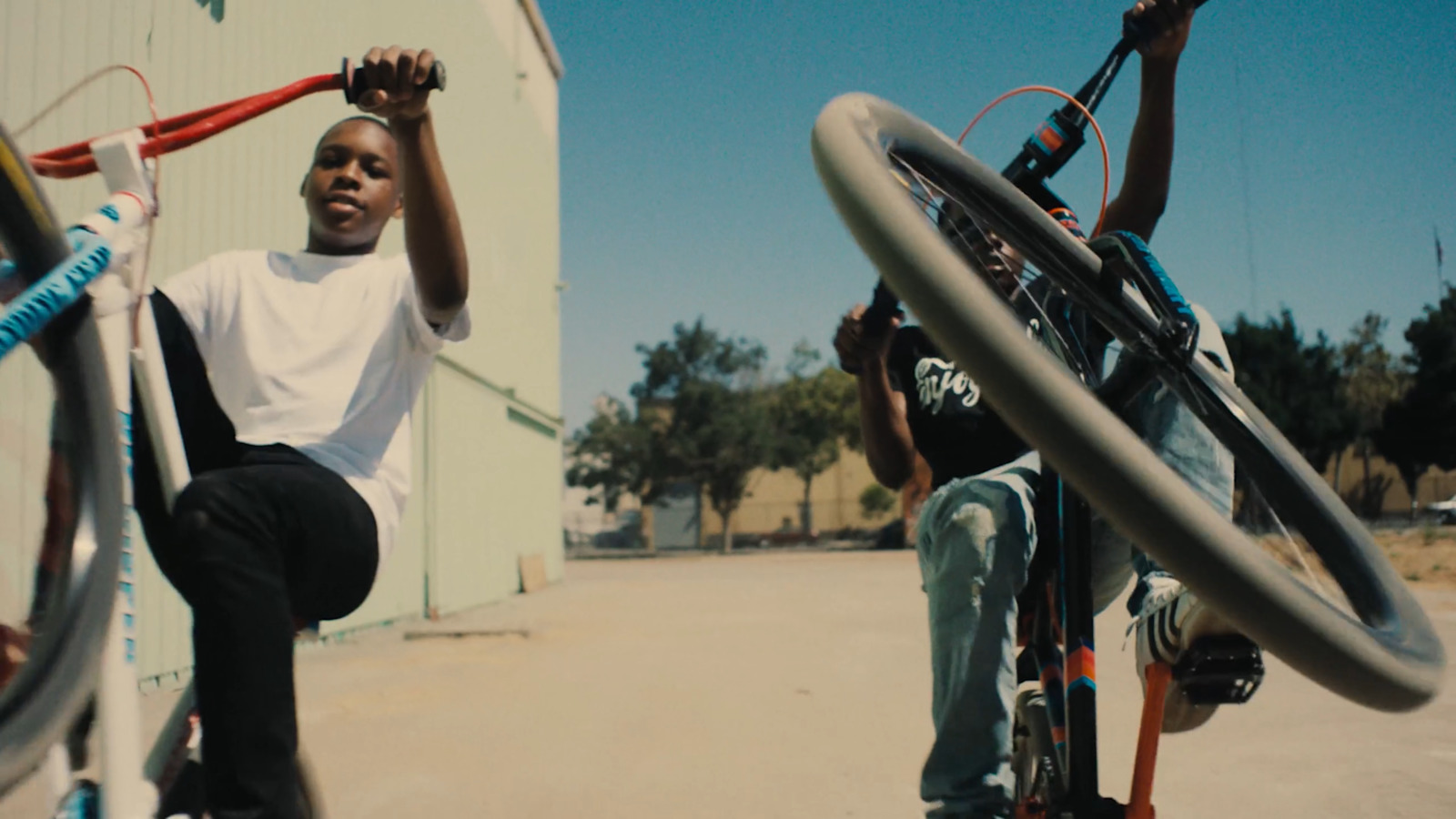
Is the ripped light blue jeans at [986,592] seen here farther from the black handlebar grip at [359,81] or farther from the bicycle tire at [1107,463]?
the black handlebar grip at [359,81]

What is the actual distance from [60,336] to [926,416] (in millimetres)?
1696

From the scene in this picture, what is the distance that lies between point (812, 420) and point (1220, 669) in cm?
4577

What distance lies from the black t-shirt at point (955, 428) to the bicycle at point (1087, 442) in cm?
30

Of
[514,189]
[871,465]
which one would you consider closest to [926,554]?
[871,465]

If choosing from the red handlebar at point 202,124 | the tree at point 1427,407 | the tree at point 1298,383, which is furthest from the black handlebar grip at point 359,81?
the tree at point 1427,407

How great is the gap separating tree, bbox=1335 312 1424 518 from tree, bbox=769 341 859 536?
2047 centimetres

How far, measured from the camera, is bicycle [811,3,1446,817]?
102 cm

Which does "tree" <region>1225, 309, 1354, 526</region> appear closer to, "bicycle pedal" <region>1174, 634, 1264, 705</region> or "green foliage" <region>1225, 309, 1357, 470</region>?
"green foliage" <region>1225, 309, 1357, 470</region>

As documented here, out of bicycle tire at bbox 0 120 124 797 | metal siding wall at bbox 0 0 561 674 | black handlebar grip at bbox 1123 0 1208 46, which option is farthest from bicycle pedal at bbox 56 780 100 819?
black handlebar grip at bbox 1123 0 1208 46

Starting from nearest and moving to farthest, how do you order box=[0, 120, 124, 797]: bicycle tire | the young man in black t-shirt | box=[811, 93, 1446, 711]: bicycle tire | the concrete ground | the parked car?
box=[811, 93, 1446, 711]: bicycle tire → box=[0, 120, 124, 797]: bicycle tire → the young man in black t-shirt → the concrete ground → the parked car

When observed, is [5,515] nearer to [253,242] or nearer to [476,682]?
[476,682]

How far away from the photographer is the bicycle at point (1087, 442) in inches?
40.3

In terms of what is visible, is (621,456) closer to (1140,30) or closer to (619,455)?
(619,455)

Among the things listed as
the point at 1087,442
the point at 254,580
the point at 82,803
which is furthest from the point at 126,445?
the point at 1087,442
